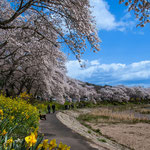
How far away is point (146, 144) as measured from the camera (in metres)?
11.1

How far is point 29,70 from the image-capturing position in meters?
16.8

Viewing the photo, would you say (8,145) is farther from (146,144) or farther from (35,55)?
(146,144)

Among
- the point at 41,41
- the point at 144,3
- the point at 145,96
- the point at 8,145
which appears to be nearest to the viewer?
the point at 8,145

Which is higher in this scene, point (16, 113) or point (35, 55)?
point (35, 55)

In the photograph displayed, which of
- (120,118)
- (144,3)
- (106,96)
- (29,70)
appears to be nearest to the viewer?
(144,3)

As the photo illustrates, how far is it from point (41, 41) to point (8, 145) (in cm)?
787

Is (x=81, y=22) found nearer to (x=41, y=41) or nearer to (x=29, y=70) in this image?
(x=41, y=41)

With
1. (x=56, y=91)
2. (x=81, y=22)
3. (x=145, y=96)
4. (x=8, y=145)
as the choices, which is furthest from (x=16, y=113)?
(x=145, y=96)

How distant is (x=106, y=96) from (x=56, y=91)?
5117 centimetres

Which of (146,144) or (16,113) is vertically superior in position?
(16,113)

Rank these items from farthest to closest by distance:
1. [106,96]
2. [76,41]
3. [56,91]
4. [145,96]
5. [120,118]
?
[145,96] → [106,96] → [120,118] → [56,91] → [76,41]

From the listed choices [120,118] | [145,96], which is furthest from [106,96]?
[120,118]

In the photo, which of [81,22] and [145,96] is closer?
[81,22]

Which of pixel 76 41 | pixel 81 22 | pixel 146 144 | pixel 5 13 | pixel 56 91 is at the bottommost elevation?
pixel 146 144
